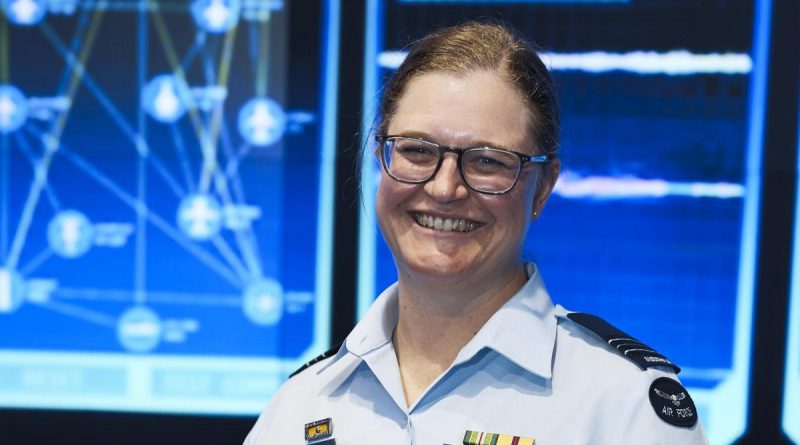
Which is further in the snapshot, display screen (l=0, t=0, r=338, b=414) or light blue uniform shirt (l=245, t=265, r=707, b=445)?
display screen (l=0, t=0, r=338, b=414)

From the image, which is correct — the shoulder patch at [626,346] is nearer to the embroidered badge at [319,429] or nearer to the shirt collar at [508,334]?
the shirt collar at [508,334]

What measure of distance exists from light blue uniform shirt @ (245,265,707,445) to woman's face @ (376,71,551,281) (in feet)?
0.35

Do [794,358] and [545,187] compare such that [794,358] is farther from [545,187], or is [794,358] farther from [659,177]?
[545,187]

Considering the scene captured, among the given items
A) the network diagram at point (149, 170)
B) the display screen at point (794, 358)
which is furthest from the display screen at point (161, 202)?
the display screen at point (794, 358)

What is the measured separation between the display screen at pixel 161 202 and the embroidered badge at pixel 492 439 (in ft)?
5.43

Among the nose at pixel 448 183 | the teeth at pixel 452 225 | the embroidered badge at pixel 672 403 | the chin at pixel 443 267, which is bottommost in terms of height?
the embroidered badge at pixel 672 403

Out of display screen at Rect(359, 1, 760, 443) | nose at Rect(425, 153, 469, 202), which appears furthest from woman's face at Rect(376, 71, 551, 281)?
display screen at Rect(359, 1, 760, 443)

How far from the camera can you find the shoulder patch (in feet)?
4.19

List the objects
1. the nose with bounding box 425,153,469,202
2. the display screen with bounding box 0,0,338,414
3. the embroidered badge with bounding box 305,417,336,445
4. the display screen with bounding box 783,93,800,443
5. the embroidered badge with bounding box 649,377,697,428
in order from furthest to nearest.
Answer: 1. the display screen with bounding box 0,0,338,414
2. the display screen with bounding box 783,93,800,443
3. the embroidered badge with bounding box 305,417,336,445
4. the nose with bounding box 425,153,469,202
5. the embroidered badge with bounding box 649,377,697,428

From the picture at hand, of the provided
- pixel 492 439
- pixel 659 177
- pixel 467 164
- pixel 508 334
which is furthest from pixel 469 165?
pixel 659 177

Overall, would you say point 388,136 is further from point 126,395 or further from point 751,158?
point 126,395

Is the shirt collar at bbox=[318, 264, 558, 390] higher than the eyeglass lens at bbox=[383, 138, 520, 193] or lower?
lower

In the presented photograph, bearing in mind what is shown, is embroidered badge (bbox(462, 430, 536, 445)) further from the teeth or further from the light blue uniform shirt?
the teeth

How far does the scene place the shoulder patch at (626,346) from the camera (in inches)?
50.3
